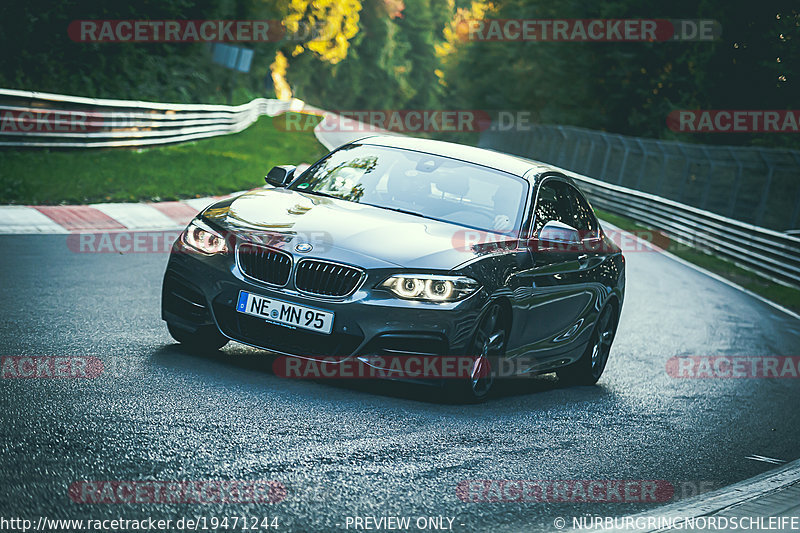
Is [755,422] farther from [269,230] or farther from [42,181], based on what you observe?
[42,181]

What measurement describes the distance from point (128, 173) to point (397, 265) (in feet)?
47.9

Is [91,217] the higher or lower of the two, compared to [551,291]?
lower

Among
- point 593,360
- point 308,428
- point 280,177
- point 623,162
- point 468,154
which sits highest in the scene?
point 468,154

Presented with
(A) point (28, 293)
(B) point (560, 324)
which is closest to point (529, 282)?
(B) point (560, 324)

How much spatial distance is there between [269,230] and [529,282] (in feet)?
5.94

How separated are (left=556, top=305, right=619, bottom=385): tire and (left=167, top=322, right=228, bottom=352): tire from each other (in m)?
2.92

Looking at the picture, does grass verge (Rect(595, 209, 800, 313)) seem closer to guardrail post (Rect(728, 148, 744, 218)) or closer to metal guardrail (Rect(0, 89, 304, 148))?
guardrail post (Rect(728, 148, 744, 218))

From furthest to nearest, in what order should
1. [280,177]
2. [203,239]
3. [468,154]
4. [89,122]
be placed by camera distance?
[89,122] → [468,154] → [280,177] → [203,239]

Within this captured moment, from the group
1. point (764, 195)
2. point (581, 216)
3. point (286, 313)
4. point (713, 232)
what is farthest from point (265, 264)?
point (764, 195)

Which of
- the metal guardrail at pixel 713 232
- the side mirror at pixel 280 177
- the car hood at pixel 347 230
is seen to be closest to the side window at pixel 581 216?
the car hood at pixel 347 230

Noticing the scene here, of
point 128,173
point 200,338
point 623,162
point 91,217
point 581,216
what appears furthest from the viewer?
point 623,162

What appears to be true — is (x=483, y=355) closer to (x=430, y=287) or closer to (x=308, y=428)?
(x=430, y=287)

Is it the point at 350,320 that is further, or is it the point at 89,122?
the point at 89,122

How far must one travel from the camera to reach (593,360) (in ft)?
30.6
